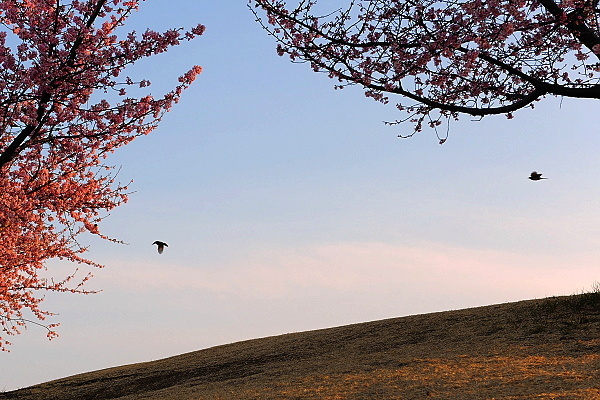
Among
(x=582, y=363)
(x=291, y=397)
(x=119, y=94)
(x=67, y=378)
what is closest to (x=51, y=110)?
(x=119, y=94)

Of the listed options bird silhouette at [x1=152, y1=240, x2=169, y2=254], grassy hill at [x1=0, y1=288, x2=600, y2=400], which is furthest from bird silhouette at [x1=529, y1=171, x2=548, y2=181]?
bird silhouette at [x1=152, y1=240, x2=169, y2=254]

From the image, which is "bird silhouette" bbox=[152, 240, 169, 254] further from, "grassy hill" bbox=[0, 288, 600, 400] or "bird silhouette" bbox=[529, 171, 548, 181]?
"bird silhouette" bbox=[529, 171, 548, 181]

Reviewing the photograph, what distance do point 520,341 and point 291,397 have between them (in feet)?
Answer: 19.1

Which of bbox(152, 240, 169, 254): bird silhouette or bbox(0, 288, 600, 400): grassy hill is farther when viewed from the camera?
bbox(152, 240, 169, 254): bird silhouette

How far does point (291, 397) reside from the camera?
34.6 ft

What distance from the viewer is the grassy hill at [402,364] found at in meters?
9.92

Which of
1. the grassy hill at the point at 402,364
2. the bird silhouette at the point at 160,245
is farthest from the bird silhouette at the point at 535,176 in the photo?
the bird silhouette at the point at 160,245

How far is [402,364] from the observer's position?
1243cm

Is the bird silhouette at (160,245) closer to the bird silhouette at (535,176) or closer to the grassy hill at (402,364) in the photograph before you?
the grassy hill at (402,364)

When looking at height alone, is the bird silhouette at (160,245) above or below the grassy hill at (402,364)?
above

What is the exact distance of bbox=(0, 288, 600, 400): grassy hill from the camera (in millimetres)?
9922

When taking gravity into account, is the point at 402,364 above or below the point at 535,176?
below

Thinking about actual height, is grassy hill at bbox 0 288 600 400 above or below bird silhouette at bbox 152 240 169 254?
below

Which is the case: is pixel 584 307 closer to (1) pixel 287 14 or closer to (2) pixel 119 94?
(1) pixel 287 14
